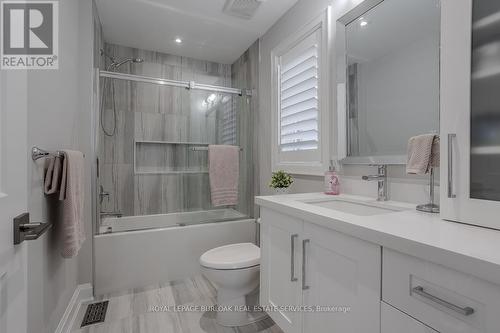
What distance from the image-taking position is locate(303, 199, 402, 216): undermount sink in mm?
1195

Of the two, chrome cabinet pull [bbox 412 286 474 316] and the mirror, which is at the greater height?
the mirror

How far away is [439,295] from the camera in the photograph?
606 mm

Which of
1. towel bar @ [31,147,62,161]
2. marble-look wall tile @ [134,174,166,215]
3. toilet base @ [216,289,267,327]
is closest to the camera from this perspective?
towel bar @ [31,147,62,161]

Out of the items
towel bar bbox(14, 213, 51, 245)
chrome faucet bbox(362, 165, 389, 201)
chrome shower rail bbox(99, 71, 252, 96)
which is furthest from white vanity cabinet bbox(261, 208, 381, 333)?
chrome shower rail bbox(99, 71, 252, 96)

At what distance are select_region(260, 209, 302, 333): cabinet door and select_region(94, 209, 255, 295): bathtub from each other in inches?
40.0

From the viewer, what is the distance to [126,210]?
8.52ft

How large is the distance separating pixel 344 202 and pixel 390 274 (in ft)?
2.40

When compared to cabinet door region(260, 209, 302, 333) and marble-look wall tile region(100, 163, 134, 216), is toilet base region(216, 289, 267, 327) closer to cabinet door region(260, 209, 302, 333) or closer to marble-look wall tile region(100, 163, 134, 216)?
cabinet door region(260, 209, 302, 333)

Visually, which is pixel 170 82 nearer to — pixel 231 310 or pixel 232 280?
pixel 232 280

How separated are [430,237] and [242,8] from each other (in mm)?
2125

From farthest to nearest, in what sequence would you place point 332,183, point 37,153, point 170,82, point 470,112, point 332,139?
point 170,82 < point 332,139 < point 332,183 < point 37,153 < point 470,112

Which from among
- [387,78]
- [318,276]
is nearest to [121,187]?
[318,276]

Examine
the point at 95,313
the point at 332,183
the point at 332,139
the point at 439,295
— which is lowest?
the point at 95,313

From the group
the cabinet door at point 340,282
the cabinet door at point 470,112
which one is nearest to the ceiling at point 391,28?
the cabinet door at point 470,112
